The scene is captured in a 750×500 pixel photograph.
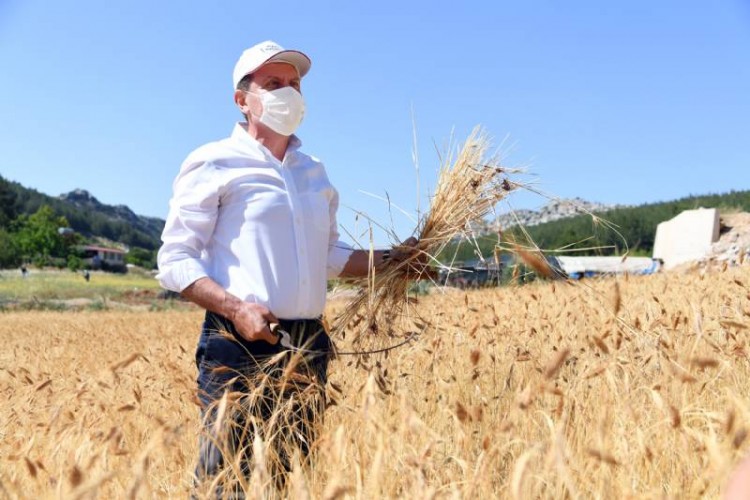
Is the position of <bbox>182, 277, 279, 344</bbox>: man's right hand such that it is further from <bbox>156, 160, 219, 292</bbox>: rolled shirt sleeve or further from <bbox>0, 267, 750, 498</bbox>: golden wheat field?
<bbox>0, 267, 750, 498</bbox>: golden wheat field

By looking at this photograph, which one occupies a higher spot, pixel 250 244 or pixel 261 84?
pixel 261 84

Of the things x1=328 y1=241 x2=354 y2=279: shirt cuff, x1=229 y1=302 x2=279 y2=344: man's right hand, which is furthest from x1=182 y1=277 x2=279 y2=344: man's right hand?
x1=328 y1=241 x2=354 y2=279: shirt cuff

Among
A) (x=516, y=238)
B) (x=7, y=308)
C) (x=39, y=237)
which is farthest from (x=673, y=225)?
(x=39, y=237)

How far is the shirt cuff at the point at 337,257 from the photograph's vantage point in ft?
8.67

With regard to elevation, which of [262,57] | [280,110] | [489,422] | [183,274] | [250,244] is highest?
[262,57]

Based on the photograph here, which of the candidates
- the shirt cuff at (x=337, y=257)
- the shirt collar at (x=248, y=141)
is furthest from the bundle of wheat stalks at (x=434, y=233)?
the shirt collar at (x=248, y=141)

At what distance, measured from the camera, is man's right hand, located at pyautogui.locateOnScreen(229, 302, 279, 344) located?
1.99 m

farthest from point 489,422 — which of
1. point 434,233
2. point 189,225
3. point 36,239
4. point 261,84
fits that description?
point 36,239

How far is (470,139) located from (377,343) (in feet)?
3.19

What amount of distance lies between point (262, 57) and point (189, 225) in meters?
0.65

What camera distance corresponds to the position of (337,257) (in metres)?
2.66

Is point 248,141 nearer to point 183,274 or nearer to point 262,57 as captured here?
point 262,57

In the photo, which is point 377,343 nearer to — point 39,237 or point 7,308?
point 7,308

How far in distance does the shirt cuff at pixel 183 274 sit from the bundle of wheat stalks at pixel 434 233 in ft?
2.66
